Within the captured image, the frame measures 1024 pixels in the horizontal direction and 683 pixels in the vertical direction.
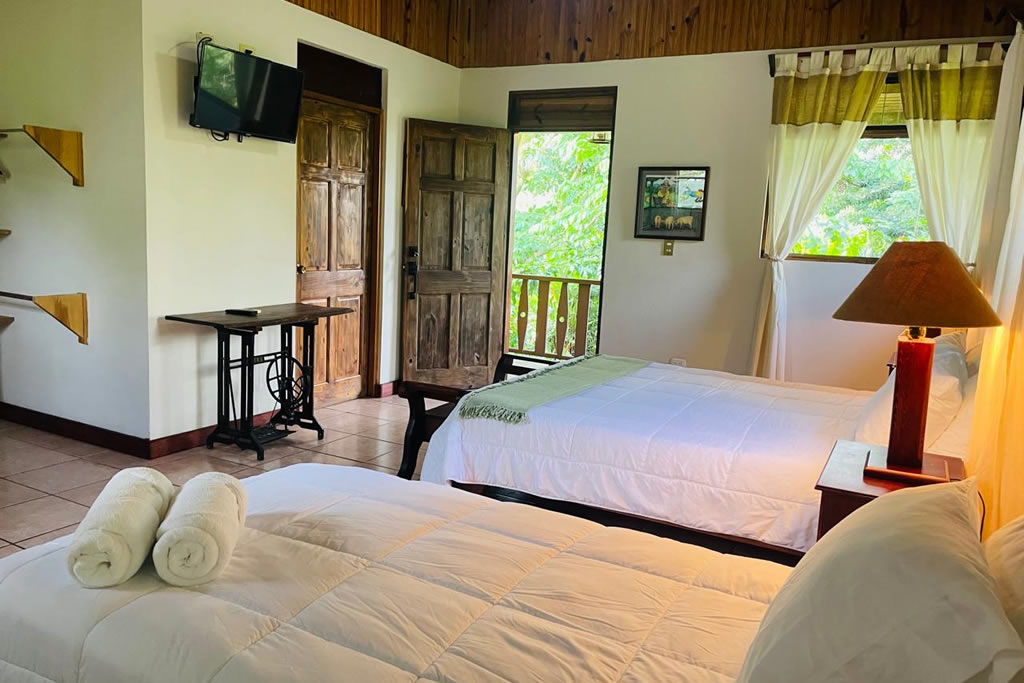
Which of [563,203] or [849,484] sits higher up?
[563,203]

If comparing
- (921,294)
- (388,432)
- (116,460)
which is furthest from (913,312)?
(116,460)

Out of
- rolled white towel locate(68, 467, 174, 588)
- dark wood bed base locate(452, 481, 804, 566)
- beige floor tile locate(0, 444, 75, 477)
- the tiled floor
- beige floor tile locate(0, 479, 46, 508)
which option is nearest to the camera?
rolled white towel locate(68, 467, 174, 588)

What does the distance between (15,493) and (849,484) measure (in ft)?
11.0

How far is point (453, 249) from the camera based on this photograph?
18.4 ft

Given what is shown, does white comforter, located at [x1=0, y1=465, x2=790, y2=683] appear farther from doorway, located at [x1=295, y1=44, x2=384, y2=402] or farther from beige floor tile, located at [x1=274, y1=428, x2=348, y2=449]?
doorway, located at [x1=295, y1=44, x2=384, y2=402]

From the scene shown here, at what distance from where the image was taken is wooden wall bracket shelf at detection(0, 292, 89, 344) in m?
3.80

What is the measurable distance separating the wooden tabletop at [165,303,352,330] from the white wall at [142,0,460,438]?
0.35ft

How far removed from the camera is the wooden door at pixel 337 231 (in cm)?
480

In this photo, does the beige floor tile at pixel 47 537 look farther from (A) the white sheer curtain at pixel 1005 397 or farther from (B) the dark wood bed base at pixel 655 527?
(A) the white sheer curtain at pixel 1005 397

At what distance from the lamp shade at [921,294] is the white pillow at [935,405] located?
51 cm

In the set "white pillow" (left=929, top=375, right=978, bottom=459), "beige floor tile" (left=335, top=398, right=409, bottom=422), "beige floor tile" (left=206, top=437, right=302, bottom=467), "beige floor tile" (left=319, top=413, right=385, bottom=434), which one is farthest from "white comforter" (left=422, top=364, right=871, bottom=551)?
"beige floor tile" (left=335, top=398, right=409, bottom=422)

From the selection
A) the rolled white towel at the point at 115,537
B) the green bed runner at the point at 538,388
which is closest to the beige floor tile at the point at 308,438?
the green bed runner at the point at 538,388

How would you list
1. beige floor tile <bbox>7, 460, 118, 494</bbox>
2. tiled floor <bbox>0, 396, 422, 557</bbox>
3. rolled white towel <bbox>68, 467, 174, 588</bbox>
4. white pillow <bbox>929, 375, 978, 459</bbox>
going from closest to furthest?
1. rolled white towel <bbox>68, 467, 174, 588</bbox>
2. white pillow <bbox>929, 375, 978, 459</bbox>
3. tiled floor <bbox>0, 396, 422, 557</bbox>
4. beige floor tile <bbox>7, 460, 118, 494</bbox>

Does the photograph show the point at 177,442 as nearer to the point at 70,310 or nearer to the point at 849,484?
the point at 70,310
